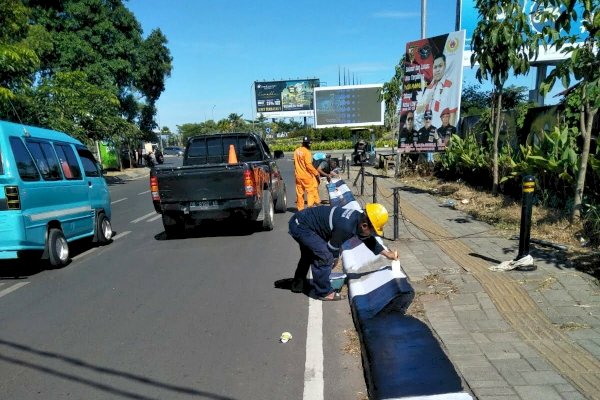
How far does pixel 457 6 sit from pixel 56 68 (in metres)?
20.7

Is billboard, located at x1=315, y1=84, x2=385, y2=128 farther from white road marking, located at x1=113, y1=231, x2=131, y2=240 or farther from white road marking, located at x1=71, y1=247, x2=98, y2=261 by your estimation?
white road marking, located at x1=71, y1=247, x2=98, y2=261

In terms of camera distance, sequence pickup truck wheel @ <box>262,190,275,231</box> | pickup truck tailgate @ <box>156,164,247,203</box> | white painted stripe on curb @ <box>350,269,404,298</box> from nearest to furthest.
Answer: white painted stripe on curb @ <box>350,269,404,298</box> < pickup truck tailgate @ <box>156,164,247,203</box> < pickup truck wheel @ <box>262,190,275,231</box>

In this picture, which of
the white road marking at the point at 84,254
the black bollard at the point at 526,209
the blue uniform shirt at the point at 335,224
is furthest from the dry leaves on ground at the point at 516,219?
the white road marking at the point at 84,254

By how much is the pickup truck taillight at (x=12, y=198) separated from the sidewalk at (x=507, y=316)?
535cm

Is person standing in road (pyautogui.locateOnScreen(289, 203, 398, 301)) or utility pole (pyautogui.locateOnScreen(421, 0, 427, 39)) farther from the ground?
utility pole (pyautogui.locateOnScreen(421, 0, 427, 39))

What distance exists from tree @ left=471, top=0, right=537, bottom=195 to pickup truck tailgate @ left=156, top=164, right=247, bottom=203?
18.8 feet

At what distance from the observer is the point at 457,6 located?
70.5ft

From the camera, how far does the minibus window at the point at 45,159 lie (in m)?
7.70

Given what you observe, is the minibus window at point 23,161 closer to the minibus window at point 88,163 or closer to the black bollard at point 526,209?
the minibus window at point 88,163

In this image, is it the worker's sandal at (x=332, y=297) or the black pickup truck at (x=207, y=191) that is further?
the black pickup truck at (x=207, y=191)

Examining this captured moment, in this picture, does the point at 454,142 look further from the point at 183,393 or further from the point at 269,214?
the point at 183,393

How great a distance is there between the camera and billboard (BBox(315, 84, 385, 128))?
198 ft

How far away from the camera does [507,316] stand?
479cm

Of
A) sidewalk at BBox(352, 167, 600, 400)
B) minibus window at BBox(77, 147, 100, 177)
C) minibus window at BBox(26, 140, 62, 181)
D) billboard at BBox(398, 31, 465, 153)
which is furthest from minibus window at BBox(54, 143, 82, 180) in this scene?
billboard at BBox(398, 31, 465, 153)
